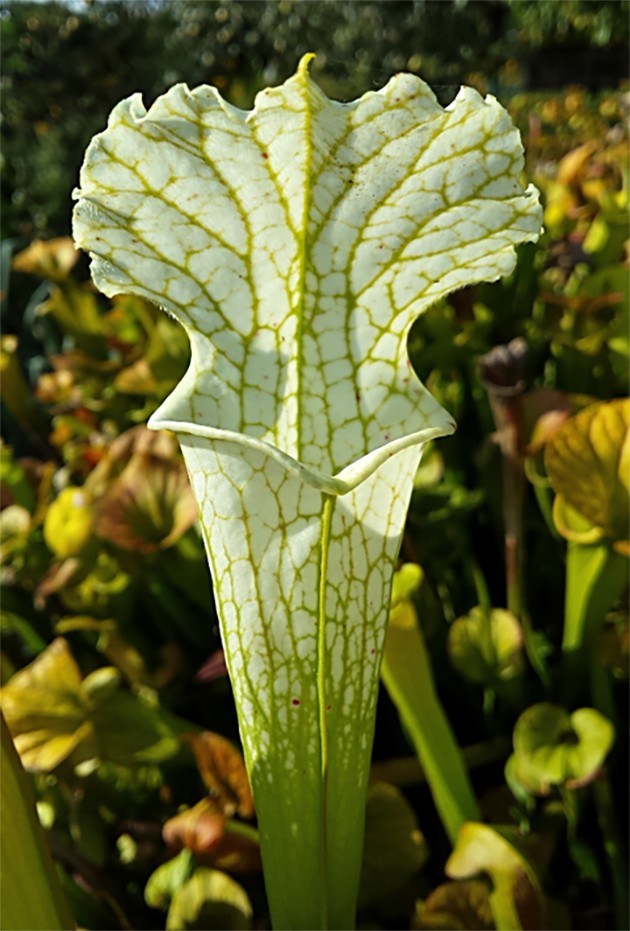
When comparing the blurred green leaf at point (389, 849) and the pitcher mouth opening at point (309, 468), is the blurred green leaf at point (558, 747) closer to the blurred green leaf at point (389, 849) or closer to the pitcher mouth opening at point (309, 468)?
the blurred green leaf at point (389, 849)

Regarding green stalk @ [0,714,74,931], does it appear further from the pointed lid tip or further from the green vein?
the pointed lid tip

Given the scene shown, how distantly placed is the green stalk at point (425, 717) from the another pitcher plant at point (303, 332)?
0.14m

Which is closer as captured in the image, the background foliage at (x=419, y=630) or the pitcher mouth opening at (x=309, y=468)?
the pitcher mouth opening at (x=309, y=468)

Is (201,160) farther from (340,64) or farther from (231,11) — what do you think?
(231,11)

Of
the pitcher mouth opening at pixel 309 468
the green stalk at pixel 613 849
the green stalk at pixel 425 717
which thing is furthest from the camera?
the green stalk at pixel 613 849

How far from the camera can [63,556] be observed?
3.01ft

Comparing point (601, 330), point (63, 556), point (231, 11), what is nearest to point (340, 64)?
point (601, 330)

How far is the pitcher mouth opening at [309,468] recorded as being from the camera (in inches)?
15.3

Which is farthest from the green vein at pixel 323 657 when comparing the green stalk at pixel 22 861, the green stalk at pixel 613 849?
Answer: the green stalk at pixel 613 849

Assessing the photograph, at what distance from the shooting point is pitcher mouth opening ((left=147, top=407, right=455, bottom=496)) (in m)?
Result: 0.39

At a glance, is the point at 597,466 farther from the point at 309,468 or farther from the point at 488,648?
the point at 309,468

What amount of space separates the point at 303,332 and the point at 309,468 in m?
0.09

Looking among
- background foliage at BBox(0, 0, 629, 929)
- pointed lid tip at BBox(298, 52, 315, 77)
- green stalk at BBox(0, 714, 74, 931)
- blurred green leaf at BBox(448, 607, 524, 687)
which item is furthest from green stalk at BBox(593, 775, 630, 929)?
pointed lid tip at BBox(298, 52, 315, 77)

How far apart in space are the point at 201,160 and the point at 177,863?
0.57 m
